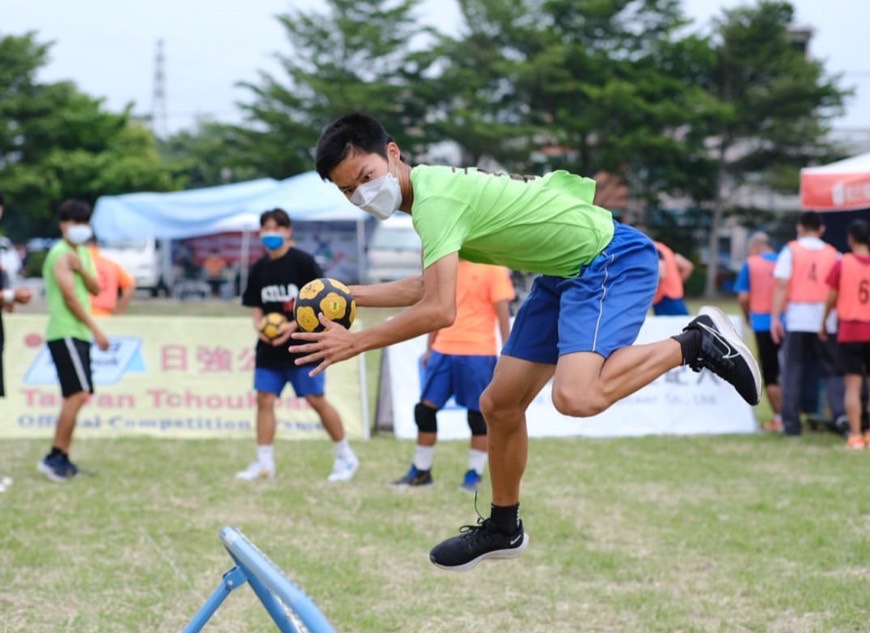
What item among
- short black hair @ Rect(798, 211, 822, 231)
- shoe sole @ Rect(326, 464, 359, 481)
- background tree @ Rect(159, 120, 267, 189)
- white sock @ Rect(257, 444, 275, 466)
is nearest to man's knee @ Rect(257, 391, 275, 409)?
white sock @ Rect(257, 444, 275, 466)

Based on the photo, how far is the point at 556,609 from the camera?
5.03 m

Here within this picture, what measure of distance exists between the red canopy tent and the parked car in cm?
1804

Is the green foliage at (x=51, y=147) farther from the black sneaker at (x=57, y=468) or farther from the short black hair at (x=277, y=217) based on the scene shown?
the short black hair at (x=277, y=217)

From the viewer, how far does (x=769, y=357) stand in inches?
438

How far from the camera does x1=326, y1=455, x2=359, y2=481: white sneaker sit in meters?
8.15

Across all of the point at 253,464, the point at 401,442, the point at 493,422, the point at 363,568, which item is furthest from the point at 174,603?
the point at 401,442

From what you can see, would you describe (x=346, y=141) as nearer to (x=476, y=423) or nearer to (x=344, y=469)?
(x=476, y=423)

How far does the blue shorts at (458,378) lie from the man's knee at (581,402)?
11.6 feet

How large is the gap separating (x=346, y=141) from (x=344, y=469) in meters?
4.53

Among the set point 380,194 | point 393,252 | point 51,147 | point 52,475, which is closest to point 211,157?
point 51,147

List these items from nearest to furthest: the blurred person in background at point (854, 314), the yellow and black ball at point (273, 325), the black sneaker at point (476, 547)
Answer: the black sneaker at point (476, 547) < the yellow and black ball at point (273, 325) < the blurred person in background at point (854, 314)

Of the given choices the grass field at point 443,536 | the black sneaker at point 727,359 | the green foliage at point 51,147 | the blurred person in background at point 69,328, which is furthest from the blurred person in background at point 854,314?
the green foliage at point 51,147

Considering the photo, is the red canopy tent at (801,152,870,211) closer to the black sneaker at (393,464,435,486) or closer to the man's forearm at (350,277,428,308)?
the black sneaker at (393,464,435,486)

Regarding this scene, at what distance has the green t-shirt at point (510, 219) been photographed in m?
3.96
